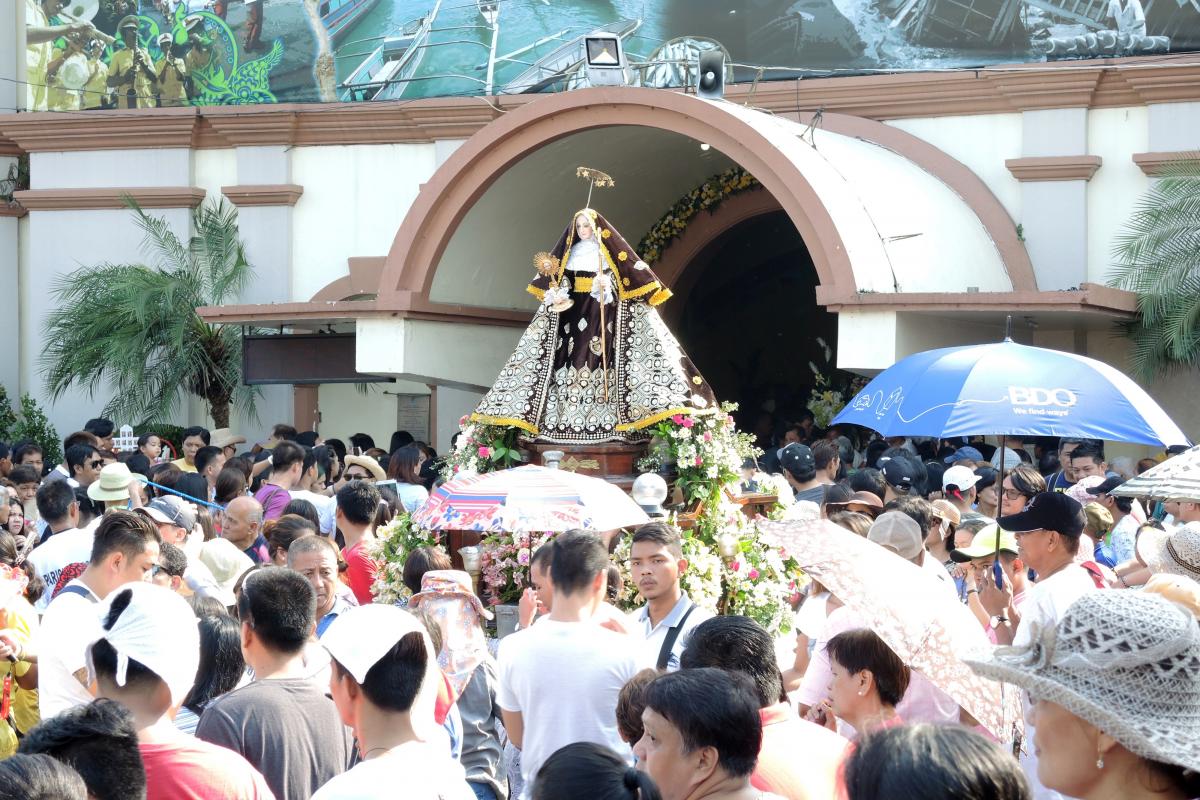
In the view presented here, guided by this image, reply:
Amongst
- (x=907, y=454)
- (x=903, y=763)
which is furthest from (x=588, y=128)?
(x=903, y=763)

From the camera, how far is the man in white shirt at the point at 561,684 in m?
5.14

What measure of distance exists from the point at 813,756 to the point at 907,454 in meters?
7.78

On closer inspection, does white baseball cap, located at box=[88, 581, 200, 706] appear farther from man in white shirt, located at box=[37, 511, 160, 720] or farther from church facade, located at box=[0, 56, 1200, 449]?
church facade, located at box=[0, 56, 1200, 449]

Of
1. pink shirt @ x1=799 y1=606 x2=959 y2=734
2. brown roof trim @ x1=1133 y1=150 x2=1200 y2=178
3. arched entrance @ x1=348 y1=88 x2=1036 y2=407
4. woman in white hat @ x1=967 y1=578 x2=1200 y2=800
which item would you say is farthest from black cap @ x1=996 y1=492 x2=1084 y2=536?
brown roof trim @ x1=1133 y1=150 x2=1200 y2=178

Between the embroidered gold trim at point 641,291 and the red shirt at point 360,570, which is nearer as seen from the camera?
the red shirt at point 360,570

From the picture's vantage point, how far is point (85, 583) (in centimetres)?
591

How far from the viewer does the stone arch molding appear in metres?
13.2

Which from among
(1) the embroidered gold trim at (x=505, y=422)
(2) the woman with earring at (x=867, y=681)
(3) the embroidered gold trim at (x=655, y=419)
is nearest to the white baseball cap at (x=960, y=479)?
(3) the embroidered gold trim at (x=655, y=419)

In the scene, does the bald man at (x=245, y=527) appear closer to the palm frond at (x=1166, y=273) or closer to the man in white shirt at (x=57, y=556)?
the man in white shirt at (x=57, y=556)

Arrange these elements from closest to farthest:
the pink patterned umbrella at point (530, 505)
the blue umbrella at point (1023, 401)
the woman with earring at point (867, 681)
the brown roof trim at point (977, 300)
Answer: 1. the woman with earring at point (867, 681)
2. the blue umbrella at point (1023, 401)
3. the pink patterned umbrella at point (530, 505)
4. the brown roof trim at point (977, 300)

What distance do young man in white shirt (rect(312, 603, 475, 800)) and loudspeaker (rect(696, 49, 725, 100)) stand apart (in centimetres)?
1076

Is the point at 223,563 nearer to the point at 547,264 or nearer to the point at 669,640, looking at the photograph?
the point at 669,640

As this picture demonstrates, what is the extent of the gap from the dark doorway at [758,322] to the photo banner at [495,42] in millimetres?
3010

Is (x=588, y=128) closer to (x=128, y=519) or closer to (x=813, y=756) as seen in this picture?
(x=128, y=519)
